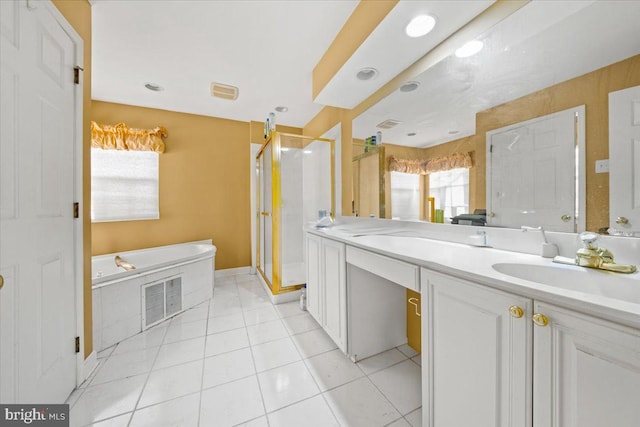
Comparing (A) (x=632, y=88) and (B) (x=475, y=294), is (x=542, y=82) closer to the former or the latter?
(A) (x=632, y=88)

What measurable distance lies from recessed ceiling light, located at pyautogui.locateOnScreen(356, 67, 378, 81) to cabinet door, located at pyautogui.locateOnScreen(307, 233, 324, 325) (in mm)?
1382

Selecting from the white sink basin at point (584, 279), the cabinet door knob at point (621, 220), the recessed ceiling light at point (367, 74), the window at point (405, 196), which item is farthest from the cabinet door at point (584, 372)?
the recessed ceiling light at point (367, 74)

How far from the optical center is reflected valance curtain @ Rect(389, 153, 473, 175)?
4.44 ft

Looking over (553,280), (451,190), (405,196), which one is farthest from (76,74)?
(553,280)

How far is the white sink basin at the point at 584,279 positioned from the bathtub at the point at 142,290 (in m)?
2.62

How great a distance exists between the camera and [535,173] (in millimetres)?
1054

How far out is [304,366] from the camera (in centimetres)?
155

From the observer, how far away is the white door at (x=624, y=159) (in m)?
0.80

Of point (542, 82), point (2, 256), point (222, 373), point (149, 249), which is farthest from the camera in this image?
point (149, 249)

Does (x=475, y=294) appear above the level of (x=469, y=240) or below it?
below

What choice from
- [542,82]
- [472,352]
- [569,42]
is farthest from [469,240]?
[569,42]

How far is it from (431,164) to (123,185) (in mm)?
3685

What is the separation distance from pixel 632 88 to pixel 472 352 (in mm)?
1118

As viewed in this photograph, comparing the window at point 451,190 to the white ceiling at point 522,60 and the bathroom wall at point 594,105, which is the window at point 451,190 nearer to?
the white ceiling at point 522,60
